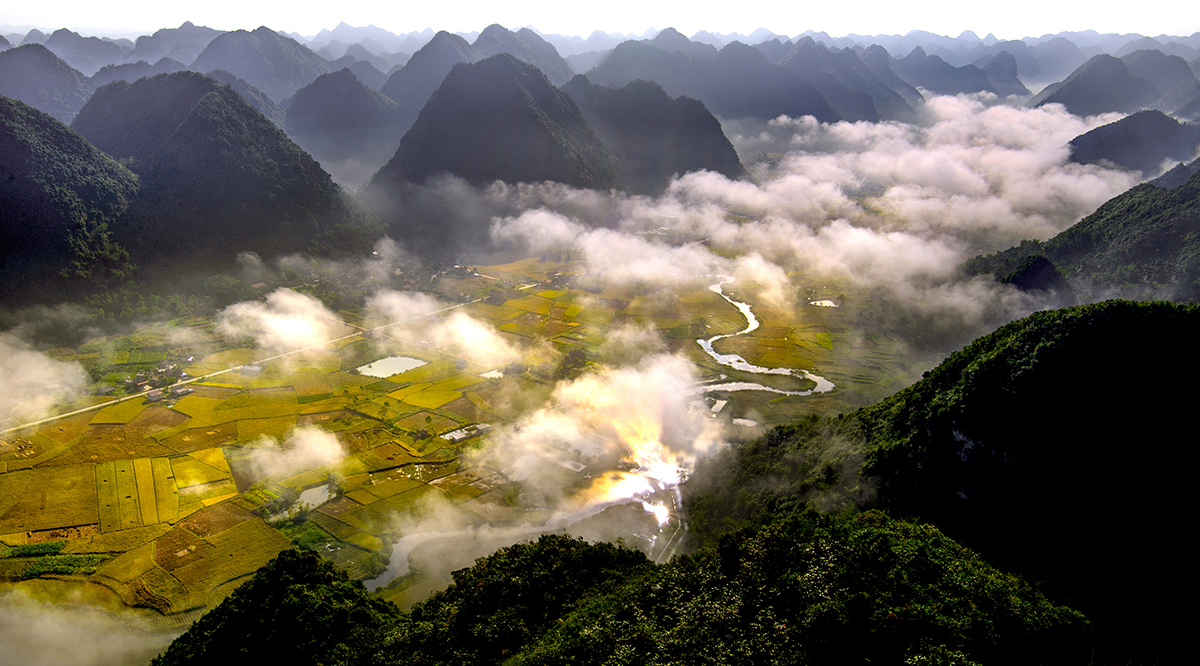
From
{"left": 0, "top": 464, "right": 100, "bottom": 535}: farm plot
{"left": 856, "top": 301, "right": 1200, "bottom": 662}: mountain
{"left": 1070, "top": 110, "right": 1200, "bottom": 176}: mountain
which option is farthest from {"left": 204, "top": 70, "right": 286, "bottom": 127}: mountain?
{"left": 1070, "top": 110, "right": 1200, "bottom": 176}: mountain

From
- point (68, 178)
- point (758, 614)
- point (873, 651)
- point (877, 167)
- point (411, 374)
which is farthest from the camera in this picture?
point (877, 167)

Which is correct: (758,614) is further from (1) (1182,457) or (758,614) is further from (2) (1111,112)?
(2) (1111,112)

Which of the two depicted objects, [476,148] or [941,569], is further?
[476,148]

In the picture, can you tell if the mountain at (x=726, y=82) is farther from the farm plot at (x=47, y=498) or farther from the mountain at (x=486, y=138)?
the farm plot at (x=47, y=498)

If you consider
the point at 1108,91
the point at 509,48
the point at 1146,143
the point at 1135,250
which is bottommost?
the point at 1135,250

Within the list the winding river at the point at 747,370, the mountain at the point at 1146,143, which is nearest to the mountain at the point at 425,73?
the winding river at the point at 747,370

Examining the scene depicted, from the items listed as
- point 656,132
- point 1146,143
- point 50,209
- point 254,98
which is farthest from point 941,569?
point 254,98

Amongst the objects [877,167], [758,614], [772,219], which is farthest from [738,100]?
[758,614]

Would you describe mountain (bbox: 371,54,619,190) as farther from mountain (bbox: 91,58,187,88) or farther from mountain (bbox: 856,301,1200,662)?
mountain (bbox: 856,301,1200,662)

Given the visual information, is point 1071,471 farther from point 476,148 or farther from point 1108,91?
point 1108,91
